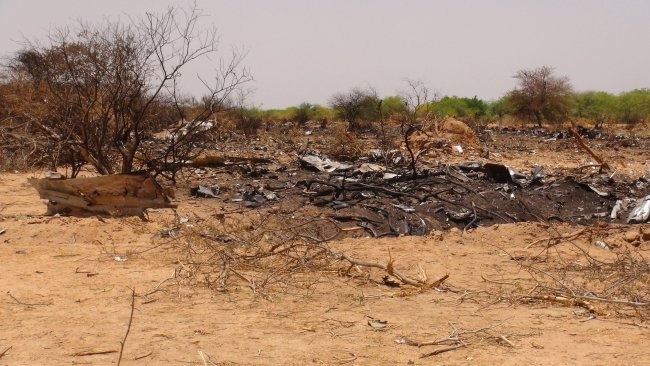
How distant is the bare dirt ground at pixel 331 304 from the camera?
3932 millimetres

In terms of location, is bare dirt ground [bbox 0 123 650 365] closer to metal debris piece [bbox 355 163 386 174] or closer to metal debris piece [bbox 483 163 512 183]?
metal debris piece [bbox 483 163 512 183]

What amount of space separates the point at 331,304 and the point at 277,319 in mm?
541

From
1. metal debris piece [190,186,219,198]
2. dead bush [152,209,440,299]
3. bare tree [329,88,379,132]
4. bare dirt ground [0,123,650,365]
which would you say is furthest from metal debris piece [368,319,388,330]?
bare tree [329,88,379,132]

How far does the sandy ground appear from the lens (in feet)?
12.7

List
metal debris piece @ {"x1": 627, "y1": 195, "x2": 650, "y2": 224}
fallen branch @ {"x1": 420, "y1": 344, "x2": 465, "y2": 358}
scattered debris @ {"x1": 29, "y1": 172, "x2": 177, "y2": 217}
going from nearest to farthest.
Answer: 1. fallen branch @ {"x1": 420, "y1": 344, "x2": 465, "y2": 358}
2. scattered debris @ {"x1": 29, "y1": 172, "x2": 177, "y2": 217}
3. metal debris piece @ {"x1": 627, "y1": 195, "x2": 650, "y2": 224}

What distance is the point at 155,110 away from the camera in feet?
51.3

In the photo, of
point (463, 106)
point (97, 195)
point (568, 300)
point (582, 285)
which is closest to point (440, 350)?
point (568, 300)

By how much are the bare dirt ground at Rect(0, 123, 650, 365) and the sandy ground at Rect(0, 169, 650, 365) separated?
0.05ft

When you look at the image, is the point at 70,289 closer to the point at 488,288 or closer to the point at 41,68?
the point at 488,288

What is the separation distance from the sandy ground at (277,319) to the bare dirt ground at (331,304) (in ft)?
0.05

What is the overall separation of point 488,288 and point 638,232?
2.80 m

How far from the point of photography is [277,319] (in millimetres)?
4699

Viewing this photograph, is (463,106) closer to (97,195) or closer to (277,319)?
(97,195)

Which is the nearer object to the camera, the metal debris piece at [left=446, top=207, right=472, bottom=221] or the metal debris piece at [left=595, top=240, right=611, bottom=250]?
the metal debris piece at [left=595, top=240, right=611, bottom=250]
